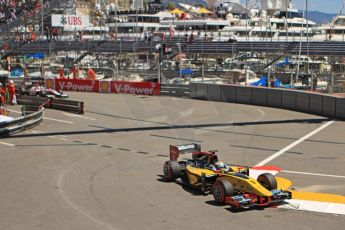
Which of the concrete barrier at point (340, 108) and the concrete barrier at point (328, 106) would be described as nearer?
the concrete barrier at point (340, 108)

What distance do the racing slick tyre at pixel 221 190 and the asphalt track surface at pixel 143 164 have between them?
0.18 m

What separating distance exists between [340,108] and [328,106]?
81cm

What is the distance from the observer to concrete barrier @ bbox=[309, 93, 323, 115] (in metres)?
25.2

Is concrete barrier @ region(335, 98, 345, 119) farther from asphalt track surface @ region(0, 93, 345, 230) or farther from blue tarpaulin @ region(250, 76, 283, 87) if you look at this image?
blue tarpaulin @ region(250, 76, 283, 87)

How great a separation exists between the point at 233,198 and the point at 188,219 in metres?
1.09

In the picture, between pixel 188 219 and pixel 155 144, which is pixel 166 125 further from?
pixel 188 219

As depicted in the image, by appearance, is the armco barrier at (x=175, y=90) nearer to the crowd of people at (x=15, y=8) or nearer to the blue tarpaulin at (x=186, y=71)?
the blue tarpaulin at (x=186, y=71)

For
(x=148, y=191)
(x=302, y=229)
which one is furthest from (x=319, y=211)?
(x=148, y=191)

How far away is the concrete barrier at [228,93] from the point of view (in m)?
31.0

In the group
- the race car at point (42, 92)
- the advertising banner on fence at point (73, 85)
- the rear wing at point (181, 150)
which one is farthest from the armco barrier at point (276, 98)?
the rear wing at point (181, 150)

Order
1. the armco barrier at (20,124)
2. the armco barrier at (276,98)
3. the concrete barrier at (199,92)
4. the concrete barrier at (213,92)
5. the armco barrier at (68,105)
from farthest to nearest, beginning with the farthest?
the concrete barrier at (199,92), the concrete barrier at (213,92), the armco barrier at (68,105), the armco barrier at (276,98), the armco barrier at (20,124)

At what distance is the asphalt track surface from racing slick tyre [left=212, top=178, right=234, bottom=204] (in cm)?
18

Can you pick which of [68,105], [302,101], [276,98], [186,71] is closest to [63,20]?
[186,71]

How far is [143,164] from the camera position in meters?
15.0
